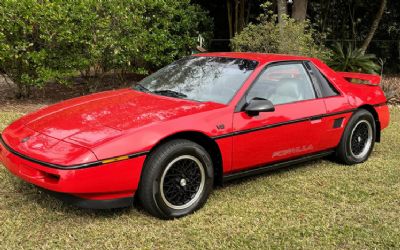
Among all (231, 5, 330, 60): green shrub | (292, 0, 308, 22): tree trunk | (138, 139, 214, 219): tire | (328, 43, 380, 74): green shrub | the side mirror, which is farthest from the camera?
(328, 43, 380, 74): green shrub

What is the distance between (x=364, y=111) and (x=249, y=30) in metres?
4.99

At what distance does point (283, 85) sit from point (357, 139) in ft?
4.57

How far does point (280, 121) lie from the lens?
169 inches

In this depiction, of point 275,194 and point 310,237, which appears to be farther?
point 275,194

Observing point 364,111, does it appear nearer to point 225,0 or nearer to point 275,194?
point 275,194

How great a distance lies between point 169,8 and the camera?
10250 mm

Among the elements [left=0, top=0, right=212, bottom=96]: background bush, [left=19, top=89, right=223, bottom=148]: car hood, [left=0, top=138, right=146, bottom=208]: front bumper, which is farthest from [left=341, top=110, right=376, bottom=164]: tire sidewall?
[left=0, top=0, right=212, bottom=96]: background bush

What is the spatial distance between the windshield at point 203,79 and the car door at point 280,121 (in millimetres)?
181

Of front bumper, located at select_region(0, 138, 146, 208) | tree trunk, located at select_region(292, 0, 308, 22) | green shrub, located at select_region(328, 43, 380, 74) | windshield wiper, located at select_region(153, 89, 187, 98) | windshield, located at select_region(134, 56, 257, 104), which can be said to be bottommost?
green shrub, located at select_region(328, 43, 380, 74)

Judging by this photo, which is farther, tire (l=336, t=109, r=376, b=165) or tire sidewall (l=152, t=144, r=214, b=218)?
tire (l=336, t=109, r=376, b=165)

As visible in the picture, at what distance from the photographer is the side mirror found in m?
3.95

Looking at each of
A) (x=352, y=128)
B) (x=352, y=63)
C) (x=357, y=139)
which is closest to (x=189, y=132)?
(x=352, y=128)

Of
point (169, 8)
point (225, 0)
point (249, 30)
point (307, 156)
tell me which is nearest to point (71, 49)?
point (169, 8)

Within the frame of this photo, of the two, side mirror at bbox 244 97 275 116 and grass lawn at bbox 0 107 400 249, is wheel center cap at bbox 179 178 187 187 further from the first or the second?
side mirror at bbox 244 97 275 116
